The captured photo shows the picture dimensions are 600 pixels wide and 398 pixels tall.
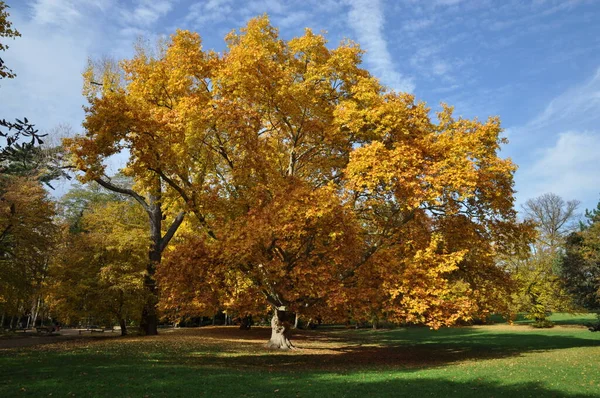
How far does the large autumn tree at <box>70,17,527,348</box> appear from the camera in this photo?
16141 mm

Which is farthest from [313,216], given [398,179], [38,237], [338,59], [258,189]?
[38,237]

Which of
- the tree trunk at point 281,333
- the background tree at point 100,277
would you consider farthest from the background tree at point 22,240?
the tree trunk at point 281,333

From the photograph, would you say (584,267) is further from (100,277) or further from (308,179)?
(100,277)

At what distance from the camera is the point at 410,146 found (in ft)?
59.9

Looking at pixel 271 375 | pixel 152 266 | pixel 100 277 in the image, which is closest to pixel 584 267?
pixel 271 375

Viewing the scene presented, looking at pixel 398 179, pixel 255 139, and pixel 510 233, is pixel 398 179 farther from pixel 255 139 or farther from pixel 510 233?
pixel 510 233

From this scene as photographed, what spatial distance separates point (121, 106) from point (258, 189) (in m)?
6.86

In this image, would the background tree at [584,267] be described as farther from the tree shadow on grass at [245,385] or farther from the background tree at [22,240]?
the background tree at [22,240]

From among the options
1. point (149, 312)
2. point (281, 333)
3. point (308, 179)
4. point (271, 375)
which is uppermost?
point (308, 179)

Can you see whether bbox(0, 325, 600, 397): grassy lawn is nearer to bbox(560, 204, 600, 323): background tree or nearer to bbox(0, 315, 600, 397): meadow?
bbox(0, 315, 600, 397): meadow

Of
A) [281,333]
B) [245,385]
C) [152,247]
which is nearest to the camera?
[245,385]

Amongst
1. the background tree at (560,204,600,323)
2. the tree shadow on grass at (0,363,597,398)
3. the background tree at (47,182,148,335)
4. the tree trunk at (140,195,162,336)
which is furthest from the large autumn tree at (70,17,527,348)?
the background tree at (560,204,600,323)

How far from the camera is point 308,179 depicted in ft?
74.9

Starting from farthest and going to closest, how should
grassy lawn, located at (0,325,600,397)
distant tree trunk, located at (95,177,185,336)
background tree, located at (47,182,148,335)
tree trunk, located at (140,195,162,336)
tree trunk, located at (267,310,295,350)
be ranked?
distant tree trunk, located at (95,177,185,336) < tree trunk, located at (140,195,162,336) < background tree, located at (47,182,148,335) < tree trunk, located at (267,310,295,350) < grassy lawn, located at (0,325,600,397)
